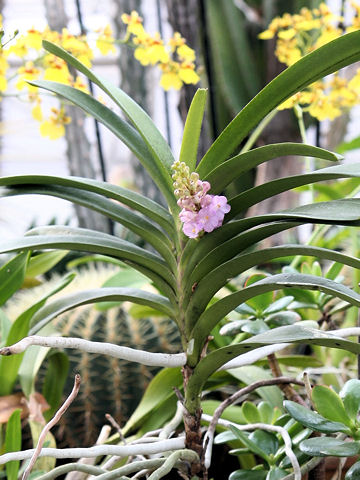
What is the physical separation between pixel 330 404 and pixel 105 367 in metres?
0.47

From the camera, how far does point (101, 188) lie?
512mm

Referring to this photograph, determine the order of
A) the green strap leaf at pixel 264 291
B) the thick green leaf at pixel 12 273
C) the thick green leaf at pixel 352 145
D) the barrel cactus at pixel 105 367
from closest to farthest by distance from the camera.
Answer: the green strap leaf at pixel 264 291
the thick green leaf at pixel 12 273
the barrel cactus at pixel 105 367
the thick green leaf at pixel 352 145

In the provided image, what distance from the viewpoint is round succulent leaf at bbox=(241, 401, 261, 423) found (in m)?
0.56

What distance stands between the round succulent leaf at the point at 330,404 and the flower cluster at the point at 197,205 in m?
0.16

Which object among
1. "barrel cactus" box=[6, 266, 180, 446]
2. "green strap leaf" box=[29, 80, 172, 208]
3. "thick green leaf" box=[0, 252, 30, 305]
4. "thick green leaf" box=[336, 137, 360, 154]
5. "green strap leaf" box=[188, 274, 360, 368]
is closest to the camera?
"green strap leaf" box=[188, 274, 360, 368]

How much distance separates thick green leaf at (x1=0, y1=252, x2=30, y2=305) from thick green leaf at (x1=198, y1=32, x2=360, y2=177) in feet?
0.80

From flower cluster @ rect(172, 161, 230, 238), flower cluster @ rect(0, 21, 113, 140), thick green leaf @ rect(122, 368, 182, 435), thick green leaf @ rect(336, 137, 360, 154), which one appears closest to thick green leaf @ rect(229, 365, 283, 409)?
thick green leaf @ rect(122, 368, 182, 435)

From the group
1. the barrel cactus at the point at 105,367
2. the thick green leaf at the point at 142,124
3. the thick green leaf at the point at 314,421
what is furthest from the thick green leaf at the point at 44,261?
the thick green leaf at the point at 314,421

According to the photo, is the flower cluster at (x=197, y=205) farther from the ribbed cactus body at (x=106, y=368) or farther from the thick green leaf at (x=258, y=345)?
the ribbed cactus body at (x=106, y=368)

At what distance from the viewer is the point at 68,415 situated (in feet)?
2.96

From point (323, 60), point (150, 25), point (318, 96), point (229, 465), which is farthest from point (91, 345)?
point (150, 25)

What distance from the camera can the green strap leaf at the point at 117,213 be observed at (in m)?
0.54

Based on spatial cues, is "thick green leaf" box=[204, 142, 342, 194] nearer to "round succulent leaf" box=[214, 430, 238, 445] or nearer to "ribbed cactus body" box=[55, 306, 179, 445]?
"round succulent leaf" box=[214, 430, 238, 445]

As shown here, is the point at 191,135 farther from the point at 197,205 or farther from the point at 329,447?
the point at 329,447
